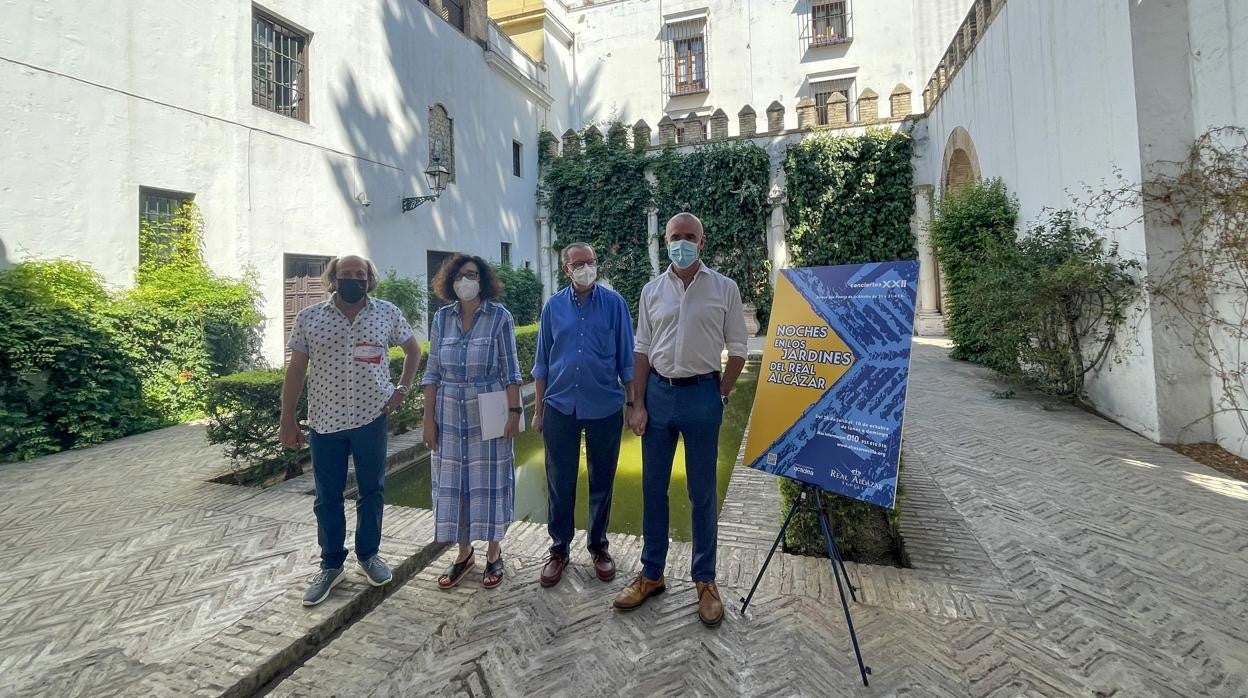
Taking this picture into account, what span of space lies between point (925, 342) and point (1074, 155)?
8.03 m

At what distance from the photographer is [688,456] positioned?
2572 millimetres

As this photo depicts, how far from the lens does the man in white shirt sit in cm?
255

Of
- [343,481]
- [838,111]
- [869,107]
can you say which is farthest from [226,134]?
[869,107]

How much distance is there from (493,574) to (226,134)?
28.6 ft

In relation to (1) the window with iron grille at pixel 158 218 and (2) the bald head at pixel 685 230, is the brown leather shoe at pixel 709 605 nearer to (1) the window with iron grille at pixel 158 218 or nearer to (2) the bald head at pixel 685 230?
(2) the bald head at pixel 685 230

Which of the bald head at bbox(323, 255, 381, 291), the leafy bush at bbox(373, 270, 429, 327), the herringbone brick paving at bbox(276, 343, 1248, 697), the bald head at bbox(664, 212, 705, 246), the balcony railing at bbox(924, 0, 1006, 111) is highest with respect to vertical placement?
the balcony railing at bbox(924, 0, 1006, 111)

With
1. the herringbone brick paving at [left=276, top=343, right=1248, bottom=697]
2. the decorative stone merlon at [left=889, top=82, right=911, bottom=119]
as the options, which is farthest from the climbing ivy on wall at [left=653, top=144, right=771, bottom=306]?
the herringbone brick paving at [left=276, top=343, right=1248, bottom=697]

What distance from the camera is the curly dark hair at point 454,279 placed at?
114 inches

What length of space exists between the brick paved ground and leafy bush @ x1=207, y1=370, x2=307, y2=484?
0.63 meters

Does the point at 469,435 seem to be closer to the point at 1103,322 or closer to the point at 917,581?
the point at 917,581

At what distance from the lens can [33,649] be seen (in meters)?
2.41

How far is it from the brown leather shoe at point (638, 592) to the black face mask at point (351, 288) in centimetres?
214

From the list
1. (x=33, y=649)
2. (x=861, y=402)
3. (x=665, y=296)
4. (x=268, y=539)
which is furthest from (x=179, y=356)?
(x=861, y=402)

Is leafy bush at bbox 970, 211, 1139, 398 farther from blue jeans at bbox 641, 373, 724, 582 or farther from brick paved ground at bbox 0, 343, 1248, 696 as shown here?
blue jeans at bbox 641, 373, 724, 582
